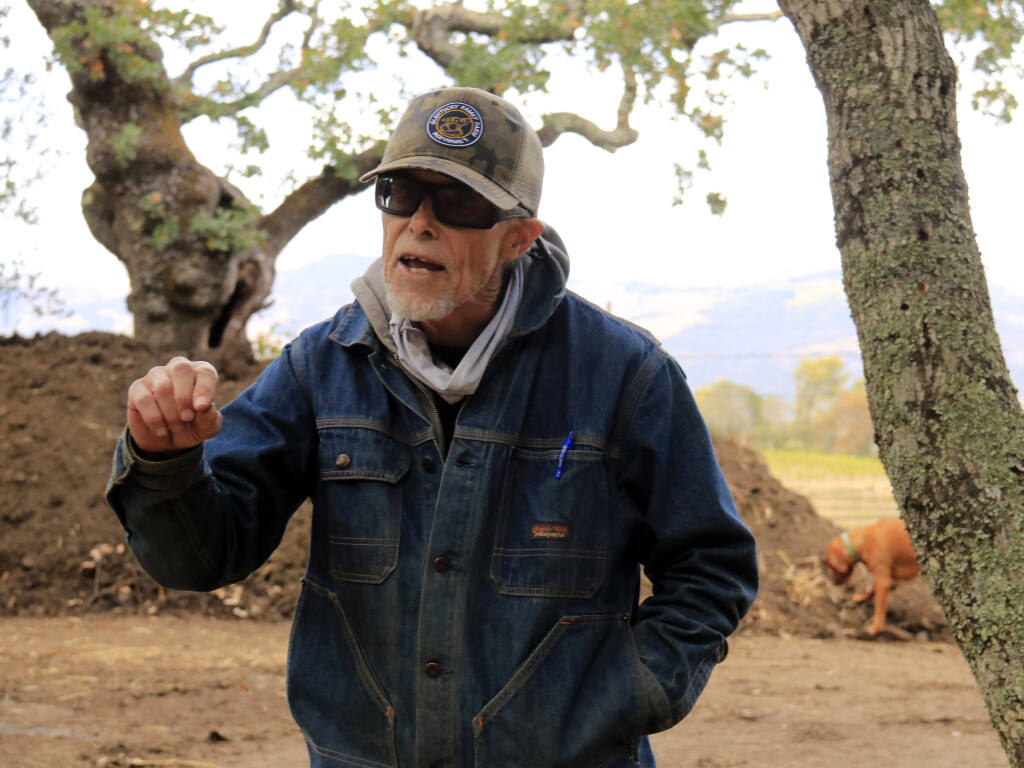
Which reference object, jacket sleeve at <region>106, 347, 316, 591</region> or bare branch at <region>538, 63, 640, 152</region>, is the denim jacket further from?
bare branch at <region>538, 63, 640, 152</region>

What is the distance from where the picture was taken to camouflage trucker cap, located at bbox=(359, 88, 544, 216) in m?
2.55

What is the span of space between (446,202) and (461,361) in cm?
36

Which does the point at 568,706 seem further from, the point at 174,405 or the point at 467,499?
the point at 174,405

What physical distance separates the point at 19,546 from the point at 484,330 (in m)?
8.22

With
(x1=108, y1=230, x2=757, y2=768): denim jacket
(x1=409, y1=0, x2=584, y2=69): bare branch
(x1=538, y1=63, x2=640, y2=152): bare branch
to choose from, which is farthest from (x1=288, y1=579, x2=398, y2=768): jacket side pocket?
(x1=538, y1=63, x2=640, y2=152): bare branch

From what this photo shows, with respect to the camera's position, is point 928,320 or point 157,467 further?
point 928,320

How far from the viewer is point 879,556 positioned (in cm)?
931

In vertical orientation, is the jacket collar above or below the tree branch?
below

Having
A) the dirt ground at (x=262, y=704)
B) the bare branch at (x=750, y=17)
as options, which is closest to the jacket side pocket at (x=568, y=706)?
the dirt ground at (x=262, y=704)

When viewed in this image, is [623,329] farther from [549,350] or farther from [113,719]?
[113,719]

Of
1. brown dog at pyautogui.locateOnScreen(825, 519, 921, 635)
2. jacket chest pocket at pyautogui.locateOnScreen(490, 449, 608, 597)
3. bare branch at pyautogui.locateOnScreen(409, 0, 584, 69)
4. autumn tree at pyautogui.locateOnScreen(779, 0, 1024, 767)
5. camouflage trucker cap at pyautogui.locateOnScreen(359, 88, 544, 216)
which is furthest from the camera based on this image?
bare branch at pyautogui.locateOnScreen(409, 0, 584, 69)

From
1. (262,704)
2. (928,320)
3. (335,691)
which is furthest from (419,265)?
(262,704)

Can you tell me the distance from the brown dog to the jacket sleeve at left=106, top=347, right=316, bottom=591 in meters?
7.41

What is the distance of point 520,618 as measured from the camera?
2402 mm
